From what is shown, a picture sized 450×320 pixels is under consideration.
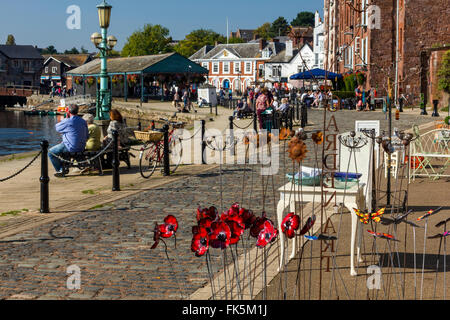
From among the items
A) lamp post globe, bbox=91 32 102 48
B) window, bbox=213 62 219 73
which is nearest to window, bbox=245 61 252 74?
window, bbox=213 62 219 73

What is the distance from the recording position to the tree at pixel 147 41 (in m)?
106

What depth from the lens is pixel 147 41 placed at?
349ft

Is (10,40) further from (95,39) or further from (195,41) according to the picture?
(95,39)

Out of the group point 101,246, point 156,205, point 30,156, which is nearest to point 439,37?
point 30,156

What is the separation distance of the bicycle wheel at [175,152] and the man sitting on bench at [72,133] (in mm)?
2007

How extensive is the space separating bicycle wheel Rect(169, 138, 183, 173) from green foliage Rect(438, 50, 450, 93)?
22.5 meters

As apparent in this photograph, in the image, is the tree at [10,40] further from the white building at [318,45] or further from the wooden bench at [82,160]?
the wooden bench at [82,160]

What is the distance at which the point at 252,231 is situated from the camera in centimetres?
404

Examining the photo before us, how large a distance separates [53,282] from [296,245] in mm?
2547

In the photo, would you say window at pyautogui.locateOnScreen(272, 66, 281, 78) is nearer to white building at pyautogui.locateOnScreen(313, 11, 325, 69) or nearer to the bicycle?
white building at pyautogui.locateOnScreen(313, 11, 325, 69)

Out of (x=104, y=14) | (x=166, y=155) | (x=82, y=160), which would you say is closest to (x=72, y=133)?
(x=82, y=160)

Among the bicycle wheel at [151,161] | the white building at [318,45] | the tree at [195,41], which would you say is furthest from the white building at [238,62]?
the bicycle wheel at [151,161]


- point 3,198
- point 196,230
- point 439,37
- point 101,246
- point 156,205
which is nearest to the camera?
point 196,230

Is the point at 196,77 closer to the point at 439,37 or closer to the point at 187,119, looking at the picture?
the point at 187,119
